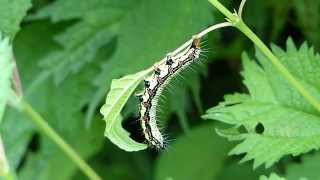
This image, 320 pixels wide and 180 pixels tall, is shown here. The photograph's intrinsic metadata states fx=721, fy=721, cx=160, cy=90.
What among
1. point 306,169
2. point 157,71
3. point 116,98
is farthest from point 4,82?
point 306,169

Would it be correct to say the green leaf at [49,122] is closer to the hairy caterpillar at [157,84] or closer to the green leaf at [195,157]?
the green leaf at [195,157]

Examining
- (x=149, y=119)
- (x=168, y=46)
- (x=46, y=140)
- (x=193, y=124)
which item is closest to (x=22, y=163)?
(x=46, y=140)

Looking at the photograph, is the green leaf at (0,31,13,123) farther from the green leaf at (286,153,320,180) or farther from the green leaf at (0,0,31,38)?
the green leaf at (286,153,320,180)

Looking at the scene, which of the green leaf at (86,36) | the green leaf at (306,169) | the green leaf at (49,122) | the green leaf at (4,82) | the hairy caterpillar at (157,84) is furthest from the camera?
the green leaf at (49,122)

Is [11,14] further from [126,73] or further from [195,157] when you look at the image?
[195,157]

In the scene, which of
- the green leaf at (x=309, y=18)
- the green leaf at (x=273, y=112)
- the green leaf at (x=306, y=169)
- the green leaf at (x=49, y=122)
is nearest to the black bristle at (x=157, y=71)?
the green leaf at (x=273, y=112)

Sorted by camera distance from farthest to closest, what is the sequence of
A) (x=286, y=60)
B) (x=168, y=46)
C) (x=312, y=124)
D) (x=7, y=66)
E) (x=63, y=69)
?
(x=63, y=69)
(x=168, y=46)
(x=286, y=60)
(x=312, y=124)
(x=7, y=66)

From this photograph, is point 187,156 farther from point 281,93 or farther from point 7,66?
point 7,66
